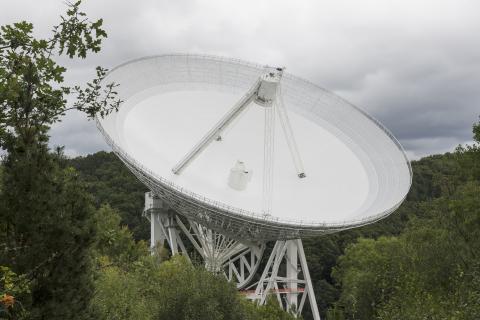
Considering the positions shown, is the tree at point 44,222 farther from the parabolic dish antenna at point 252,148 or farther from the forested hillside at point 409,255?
the parabolic dish antenna at point 252,148

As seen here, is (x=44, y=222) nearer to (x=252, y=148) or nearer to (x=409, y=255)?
(x=409, y=255)

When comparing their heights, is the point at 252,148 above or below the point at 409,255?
above

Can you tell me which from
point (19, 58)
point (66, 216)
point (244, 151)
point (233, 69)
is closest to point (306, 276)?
point (244, 151)

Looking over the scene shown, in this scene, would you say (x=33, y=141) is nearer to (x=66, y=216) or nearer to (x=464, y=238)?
(x=66, y=216)

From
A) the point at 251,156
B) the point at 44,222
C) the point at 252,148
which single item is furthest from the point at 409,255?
the point at 44,222

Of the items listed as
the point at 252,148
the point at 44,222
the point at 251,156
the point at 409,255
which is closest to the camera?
the point at 44,222

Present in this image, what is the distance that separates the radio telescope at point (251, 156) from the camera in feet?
83.8

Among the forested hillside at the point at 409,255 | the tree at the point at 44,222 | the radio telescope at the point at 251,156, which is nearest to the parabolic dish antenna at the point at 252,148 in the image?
the radio telescope at the point at 251,156

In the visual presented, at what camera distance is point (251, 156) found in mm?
30047

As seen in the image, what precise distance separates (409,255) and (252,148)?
1010cm

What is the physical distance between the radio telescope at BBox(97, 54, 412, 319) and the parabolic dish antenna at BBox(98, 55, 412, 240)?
0.06 m

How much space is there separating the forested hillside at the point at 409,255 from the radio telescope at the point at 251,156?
105 inches

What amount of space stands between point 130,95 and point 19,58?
2239 centimetres

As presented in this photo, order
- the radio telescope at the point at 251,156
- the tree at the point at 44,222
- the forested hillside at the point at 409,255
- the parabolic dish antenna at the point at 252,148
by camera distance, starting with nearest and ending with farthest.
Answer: the tree at the point at 44,222
the forested hillside at the point at 409,255
the parabolic dish antenna at the point at 252,148
the radio telescope at the point at 251,156
